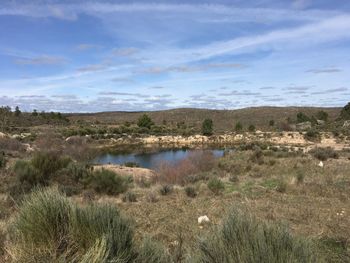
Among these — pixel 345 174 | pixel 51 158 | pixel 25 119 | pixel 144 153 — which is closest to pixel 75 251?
pixel 51 158

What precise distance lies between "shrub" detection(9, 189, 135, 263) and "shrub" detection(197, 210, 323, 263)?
96 cm

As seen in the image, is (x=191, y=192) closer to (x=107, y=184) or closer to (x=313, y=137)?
(x=107, y=184)

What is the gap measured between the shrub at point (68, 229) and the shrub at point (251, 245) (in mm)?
962

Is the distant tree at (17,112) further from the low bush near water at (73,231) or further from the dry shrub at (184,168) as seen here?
the low bush near water at (73,231)

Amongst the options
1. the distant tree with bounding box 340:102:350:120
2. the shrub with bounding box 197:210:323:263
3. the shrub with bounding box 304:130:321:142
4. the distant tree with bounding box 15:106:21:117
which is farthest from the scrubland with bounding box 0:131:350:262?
the distant tree with bounding box 15:106:21:117

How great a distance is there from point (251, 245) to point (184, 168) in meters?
20.6

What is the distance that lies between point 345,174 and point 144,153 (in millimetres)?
33355

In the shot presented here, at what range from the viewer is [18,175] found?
18.7 metres

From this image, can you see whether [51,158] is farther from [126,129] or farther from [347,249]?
[126,129]

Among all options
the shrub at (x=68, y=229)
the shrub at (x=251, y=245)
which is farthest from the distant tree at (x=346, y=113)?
the shrub at (x=68, y=229)

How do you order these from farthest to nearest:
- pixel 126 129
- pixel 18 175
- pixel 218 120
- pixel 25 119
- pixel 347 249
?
pixel 218 120 → pixel 25 119 → pixel 126 129 → pixel 18 175 → pixel 347 249

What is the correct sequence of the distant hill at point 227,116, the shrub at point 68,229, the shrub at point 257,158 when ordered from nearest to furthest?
the shrub at point 68,229
the shrub at point 257,158
the distant hill at point 227,116

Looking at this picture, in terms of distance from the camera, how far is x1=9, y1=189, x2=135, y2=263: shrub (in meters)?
4.67

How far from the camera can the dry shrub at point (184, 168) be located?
2191 centimetres
